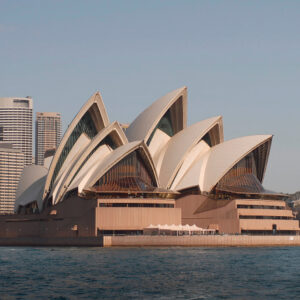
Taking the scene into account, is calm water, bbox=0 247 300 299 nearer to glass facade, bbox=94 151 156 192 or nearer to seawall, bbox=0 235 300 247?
seawall, bbox=0 235 300 247

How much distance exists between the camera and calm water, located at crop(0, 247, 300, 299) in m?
37.7

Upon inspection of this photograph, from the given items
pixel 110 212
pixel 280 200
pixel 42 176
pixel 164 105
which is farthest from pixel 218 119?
pixel 42 176

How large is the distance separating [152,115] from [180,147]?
662cm

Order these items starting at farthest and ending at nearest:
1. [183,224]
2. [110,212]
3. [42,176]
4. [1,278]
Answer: [42,176] < [183,224] < [110,212] < [1,278]

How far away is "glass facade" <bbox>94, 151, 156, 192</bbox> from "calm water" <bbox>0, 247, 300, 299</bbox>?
34384mm

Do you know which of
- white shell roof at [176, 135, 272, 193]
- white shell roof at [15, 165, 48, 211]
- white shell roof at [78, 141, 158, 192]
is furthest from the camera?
white shell roof at [15, 165, 48, 211]

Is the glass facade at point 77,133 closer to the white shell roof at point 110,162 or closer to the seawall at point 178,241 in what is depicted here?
the white shell roof at point 110,162

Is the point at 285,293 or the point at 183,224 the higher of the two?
the point at 183,224

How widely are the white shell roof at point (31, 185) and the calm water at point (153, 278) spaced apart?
170 ft

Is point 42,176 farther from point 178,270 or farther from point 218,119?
point 178,270

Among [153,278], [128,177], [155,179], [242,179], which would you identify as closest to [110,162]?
[128,177]

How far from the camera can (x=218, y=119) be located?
346 feet

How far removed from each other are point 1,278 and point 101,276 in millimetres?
6665

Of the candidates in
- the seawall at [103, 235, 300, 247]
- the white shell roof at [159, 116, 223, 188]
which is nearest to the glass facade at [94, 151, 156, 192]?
the white shell roof at [159, 116, 223, 188]
